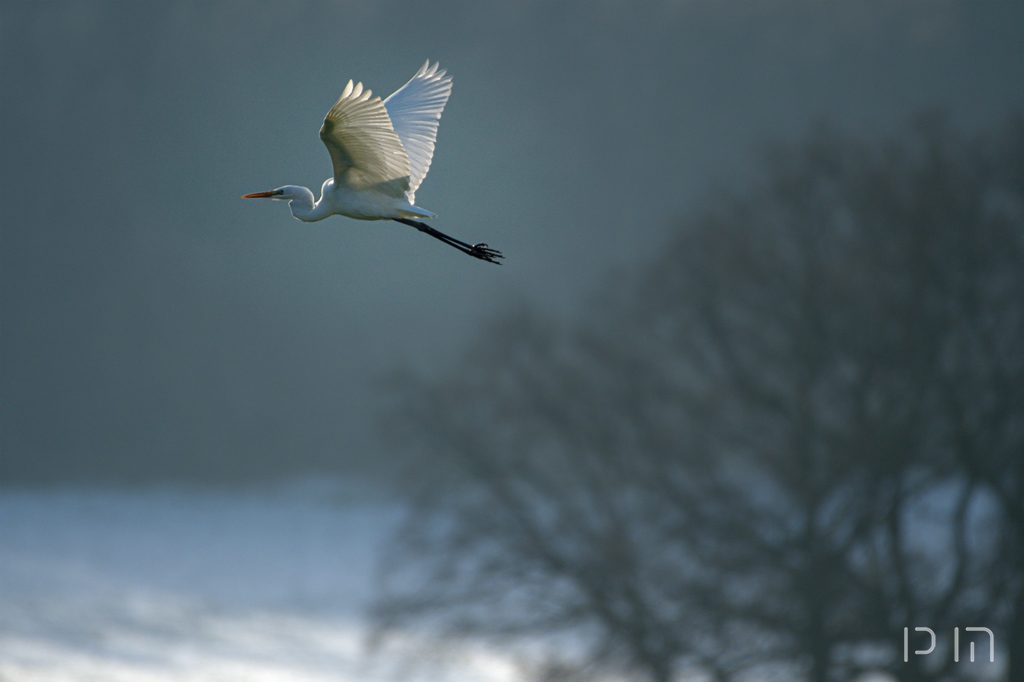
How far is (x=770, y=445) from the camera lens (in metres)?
13.8

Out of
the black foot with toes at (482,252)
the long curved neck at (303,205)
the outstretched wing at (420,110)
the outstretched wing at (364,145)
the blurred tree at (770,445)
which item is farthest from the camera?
the blurred tree at (770,445)

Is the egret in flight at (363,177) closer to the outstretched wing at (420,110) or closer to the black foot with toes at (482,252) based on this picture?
the black foot with toes at (482,252)

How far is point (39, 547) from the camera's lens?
25594 mm

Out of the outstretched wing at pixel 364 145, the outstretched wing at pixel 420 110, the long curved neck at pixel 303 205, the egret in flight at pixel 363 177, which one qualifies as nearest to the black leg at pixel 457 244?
the egret in flight at pixel 363 177

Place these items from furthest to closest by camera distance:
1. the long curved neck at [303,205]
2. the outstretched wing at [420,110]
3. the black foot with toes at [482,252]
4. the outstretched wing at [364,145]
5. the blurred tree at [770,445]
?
the blurred tree at [770,445] → the outstretched wing at [420,110] → the black foot with toes at [482,252] → the outstretched wing at [364,145] → the long curved neck at [303,205]

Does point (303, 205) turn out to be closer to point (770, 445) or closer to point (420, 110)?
point (420, 110)

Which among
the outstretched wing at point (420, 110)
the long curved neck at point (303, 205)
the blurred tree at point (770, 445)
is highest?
the blurred tree at point (770, 445)

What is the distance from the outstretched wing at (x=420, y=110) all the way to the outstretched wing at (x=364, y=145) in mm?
500

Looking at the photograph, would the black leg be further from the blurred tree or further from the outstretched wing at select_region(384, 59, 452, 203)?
the blurred tree

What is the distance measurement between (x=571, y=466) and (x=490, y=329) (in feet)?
8.18

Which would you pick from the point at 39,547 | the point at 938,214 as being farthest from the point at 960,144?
the point at 39,547

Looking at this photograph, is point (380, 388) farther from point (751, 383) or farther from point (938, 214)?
point (938, 214)

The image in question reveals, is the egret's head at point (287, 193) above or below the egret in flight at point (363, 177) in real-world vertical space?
below

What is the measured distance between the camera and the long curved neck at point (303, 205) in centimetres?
234
